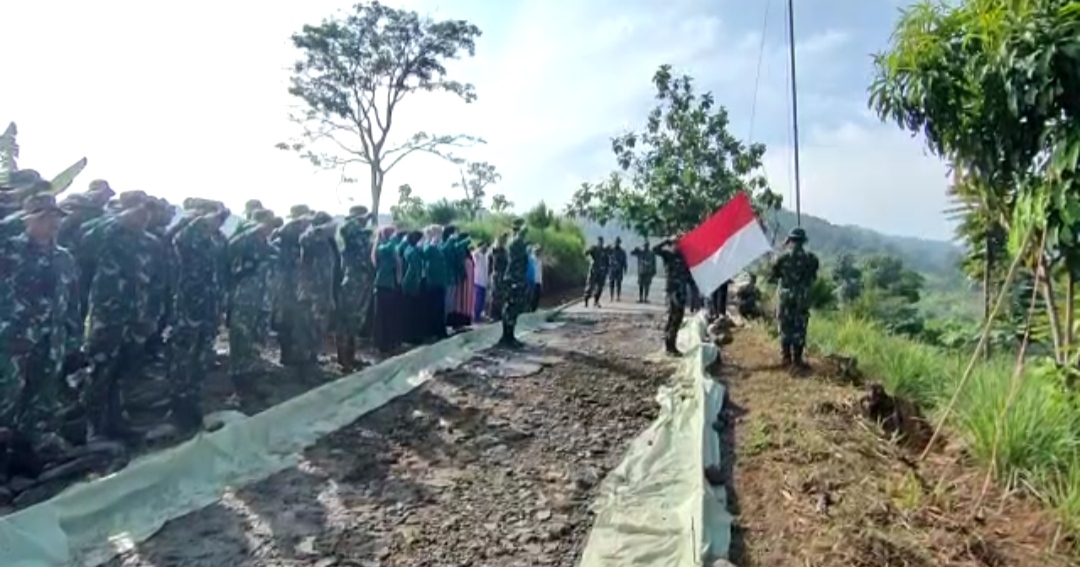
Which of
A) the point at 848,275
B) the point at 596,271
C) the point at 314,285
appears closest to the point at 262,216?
the point at 314,285

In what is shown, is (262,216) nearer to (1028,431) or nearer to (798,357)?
(798,357)

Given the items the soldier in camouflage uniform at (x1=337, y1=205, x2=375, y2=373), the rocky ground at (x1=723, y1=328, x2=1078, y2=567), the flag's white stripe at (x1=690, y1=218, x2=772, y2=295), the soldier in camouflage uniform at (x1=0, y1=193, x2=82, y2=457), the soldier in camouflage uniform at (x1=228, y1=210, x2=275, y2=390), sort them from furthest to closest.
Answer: the flag's white stripe at (x1=690, y1=218, x2=772, y2=295), the soldier in camouflage uniform at (x1=337, y1=205, x2=375, y2=373), the soldier in camouflage uniform at (x1=228, y1=210, x2=275, y2=390), the soldier in camouflage uniform at (x1=0, y1=193, x2=82, y2=457), the rocky ground at (x1=723, y1=328, x2=1078, y2=567)

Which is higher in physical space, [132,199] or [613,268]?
[132,199]

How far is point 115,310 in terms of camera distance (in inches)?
244

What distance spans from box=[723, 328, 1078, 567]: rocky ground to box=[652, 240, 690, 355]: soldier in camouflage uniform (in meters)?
3.86

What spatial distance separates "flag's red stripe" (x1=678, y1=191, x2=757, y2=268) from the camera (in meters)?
9.69

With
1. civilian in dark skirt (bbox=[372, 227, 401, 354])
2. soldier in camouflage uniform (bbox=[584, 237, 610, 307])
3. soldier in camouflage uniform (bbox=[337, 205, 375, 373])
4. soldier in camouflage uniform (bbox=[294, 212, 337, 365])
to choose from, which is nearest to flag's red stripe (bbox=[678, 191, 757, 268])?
soldier in camouflage uniform (bbox=[337, 205, 375, 373])

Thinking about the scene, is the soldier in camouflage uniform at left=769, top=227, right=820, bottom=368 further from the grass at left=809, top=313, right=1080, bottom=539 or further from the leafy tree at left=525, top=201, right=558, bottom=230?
the leafy tree at left=525, top=201, right=558, bottom=230

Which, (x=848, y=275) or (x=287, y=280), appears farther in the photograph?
(x=848, y=275)

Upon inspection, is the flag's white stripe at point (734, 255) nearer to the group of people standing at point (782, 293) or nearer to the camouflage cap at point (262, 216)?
the group of people standing at point (782, 293)

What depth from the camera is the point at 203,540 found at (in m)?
4.62

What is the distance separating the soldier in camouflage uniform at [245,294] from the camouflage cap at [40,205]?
227cm

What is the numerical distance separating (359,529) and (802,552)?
7.38ft

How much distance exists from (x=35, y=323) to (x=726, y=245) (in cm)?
660
